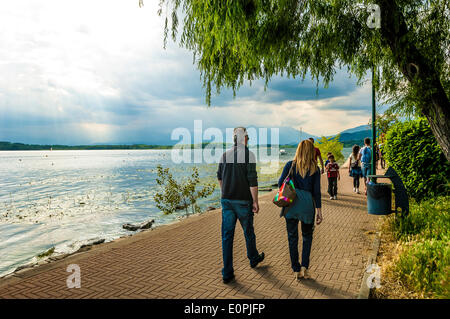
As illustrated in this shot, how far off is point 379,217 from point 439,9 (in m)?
4.92

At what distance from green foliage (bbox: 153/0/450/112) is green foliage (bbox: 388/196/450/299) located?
2.29 metres

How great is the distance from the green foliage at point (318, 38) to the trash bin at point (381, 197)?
1.83 m

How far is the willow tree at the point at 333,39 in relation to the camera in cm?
575

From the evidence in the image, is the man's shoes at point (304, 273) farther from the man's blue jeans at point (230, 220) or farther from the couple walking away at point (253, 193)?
the man's blue jeans at point (230, 220)

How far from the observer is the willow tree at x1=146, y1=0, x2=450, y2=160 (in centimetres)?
575

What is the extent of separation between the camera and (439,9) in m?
6.41

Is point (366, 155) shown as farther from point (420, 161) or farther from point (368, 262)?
point (368, 262)

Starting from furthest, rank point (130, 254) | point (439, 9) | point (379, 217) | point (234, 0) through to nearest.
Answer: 1. point (379, 217)
2. point (439, 9)
3. point (130, 254)
4. point (234, 0)

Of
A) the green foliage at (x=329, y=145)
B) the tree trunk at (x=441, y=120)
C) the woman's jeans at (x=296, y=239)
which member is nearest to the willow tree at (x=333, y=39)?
the tree trunk at (x=441, y=120)

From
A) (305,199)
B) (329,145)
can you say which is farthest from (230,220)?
(329,145)

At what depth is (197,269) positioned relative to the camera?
15.9 ft

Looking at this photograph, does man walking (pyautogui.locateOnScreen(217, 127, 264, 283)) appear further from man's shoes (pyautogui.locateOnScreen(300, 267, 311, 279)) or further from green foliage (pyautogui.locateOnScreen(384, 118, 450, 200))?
green foliage (pyautogui.locateOnScreen(384, 118, 450, 200))

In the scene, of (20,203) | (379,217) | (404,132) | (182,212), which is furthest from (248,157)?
(20,203)
